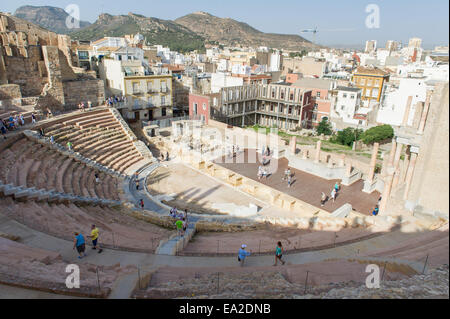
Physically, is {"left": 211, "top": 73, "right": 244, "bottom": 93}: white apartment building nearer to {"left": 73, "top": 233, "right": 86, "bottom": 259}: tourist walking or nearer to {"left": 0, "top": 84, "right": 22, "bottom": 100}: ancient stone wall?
{"left": 0, "top": 84, "right": 22, "bottom": 100}: ancient stone wall

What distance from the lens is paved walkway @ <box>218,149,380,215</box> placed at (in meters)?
17.2

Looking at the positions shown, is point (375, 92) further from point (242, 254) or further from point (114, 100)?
point (242, 254)

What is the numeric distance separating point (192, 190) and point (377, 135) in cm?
3271

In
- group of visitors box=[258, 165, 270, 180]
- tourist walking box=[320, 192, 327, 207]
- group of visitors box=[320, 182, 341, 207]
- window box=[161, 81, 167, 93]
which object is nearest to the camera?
tourist walking box=[320, 192, 327, 207]

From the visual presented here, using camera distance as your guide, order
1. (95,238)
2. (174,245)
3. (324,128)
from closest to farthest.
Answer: (95,238) → (174,245) → (324,128)

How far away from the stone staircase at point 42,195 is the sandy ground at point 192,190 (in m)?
4.94

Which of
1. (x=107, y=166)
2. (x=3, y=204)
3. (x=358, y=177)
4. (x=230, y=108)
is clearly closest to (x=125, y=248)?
(x=3, y=204)

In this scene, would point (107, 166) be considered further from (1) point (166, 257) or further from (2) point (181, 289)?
(2) point (181, 289)

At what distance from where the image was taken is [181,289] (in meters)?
6.57

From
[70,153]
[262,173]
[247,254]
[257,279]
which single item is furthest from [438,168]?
[70,153]

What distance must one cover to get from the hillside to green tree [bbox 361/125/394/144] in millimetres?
114201

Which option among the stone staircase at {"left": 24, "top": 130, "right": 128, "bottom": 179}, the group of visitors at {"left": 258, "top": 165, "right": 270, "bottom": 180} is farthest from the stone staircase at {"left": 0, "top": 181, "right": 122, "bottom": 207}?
the group of visitors at {"left": 258, "top": 165, "right": 270, "bottom": 180}

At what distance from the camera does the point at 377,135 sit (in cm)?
4228
